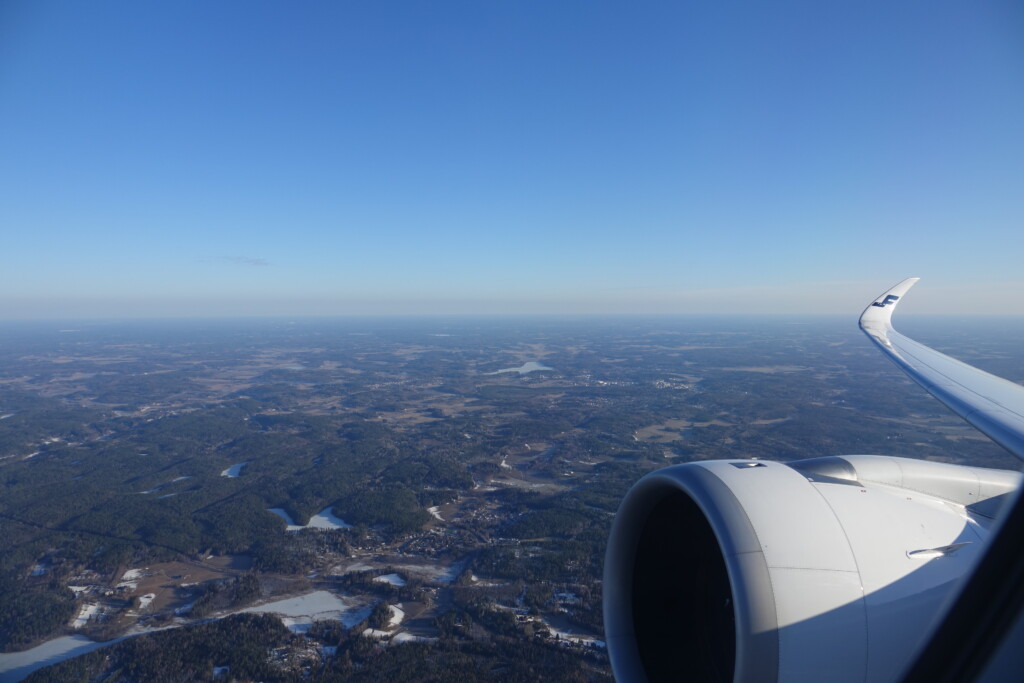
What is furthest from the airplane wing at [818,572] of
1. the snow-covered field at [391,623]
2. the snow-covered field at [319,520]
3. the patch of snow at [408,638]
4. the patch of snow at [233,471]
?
the patch of snow at [233,471]

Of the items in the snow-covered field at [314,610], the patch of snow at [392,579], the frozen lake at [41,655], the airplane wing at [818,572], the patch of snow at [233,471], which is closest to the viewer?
the airplane wing at [818,572]

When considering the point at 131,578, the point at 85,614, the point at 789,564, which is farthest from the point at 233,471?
the point at 789,564

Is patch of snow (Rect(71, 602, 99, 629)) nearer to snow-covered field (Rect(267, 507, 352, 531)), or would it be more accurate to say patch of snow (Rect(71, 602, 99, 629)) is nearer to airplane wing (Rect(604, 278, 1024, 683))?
snow-covered field (Rect(267, 507, 352, 531))

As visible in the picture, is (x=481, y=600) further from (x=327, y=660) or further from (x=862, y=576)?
(x=862, y=576)

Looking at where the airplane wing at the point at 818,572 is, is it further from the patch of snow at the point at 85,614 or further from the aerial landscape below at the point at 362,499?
the patch of snow at the point at 85,614

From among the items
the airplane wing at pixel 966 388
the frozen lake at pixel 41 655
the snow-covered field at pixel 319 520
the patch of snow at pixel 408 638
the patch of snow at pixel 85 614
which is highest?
the airplane wing at pixel 966 388

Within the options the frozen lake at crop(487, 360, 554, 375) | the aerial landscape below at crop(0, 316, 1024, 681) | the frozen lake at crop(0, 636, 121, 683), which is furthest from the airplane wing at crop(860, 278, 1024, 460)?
the frozen lake at crop(487, 360, 554, 375)

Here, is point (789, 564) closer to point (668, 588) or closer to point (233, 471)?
point (668, 588)
